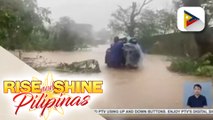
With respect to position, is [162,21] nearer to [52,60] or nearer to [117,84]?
[117,84]

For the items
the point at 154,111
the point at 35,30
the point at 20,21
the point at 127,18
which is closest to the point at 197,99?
the point at 154,111

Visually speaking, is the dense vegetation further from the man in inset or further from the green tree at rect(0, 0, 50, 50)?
the man in inset

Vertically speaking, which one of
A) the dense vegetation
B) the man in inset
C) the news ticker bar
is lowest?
the news ticker bar

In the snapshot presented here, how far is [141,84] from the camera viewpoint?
3.42m

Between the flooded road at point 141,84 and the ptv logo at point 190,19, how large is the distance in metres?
0.28

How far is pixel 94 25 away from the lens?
342 centimetres

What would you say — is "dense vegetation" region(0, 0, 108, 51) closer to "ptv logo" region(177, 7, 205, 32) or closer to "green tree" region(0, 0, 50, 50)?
"green tree" region(0, 0, 50, 50)

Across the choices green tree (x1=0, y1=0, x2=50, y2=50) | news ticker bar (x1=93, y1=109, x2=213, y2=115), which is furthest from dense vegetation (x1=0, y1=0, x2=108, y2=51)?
news ticker bar (x1=93, y1=109, x2=213, y2=115)

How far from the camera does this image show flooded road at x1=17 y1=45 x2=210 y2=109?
3.42m

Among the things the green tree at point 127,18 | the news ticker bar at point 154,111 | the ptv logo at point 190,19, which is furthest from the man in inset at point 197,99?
the green tree at point 127,18

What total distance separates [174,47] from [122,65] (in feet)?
1.35

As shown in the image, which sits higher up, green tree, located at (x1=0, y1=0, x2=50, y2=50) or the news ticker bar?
green tree, located at (x1=0, y1=0, x2=50, y2=50)

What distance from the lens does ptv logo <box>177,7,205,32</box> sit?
3369 mm

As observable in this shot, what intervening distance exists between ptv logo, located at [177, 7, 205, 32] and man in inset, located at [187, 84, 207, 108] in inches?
16.8
